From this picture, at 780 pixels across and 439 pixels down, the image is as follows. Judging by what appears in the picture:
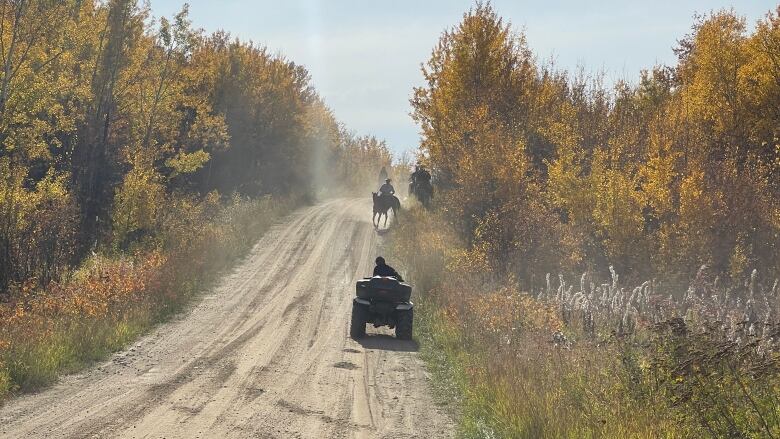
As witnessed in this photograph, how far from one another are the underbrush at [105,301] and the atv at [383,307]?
482cm

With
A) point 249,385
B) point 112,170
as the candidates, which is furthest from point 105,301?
point 112,170

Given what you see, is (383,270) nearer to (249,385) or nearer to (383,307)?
(383,307)

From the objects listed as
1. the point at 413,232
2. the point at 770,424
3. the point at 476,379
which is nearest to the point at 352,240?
the point at 413,232

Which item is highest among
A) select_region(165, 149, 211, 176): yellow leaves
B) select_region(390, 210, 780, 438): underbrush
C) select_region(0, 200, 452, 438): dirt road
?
select_region(165, 149, 211, 176): yellow leaves

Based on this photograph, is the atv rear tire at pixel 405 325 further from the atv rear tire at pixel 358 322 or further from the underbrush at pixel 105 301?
the underbrush at pixel 105 301

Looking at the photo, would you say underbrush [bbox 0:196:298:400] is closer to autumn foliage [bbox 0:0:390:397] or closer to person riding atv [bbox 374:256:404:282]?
autumn foliage [bbox 0:0:390:397]

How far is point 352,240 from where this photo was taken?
1348 inches

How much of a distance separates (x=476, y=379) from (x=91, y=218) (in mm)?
23423

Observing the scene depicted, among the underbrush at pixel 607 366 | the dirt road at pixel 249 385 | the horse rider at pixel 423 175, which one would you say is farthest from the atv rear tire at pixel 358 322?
the horse rider at pixel 423 175

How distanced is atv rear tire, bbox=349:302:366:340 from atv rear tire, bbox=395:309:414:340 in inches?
30.5

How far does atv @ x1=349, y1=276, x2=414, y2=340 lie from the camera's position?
16.0 m

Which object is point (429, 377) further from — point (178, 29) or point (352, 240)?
point (178, 29)

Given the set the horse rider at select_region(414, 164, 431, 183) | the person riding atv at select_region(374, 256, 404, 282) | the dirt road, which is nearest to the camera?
the dirt road

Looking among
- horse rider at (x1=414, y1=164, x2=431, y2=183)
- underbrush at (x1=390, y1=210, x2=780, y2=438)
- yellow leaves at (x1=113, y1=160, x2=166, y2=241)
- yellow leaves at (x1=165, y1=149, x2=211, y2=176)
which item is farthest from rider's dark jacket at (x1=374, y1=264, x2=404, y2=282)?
horse rider at (x1=414, y1=164, x2=431, y2=183)
